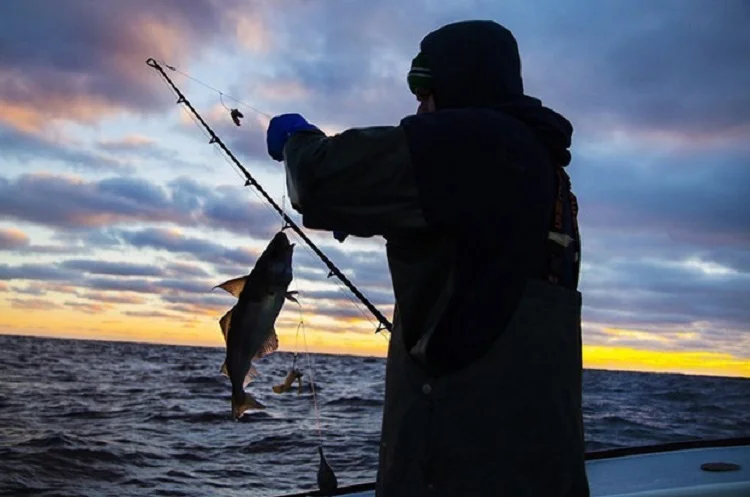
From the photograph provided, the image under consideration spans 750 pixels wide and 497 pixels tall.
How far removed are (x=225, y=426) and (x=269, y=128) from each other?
14794 mm

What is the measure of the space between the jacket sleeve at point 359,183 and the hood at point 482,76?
43cm

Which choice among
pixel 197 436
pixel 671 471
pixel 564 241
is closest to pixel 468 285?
pixel 564 241

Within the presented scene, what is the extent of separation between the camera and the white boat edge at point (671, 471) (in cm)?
483

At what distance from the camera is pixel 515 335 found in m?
→ 2.44

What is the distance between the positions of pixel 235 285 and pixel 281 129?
2039 mm

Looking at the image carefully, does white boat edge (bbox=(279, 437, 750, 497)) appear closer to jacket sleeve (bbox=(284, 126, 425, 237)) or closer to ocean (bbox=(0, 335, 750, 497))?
ocean (bbox=(0, 335, 750, 497))

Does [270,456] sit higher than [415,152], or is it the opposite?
[415,152]

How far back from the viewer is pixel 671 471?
5500 millimetres

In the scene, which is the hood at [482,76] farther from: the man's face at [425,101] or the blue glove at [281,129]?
the blue glove at [281,129]

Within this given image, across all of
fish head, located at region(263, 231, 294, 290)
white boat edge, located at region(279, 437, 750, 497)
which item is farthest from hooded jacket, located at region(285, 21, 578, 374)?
white boat edge, located at region(279, 437, 750, 497)

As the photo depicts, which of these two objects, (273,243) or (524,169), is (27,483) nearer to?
(273,243)

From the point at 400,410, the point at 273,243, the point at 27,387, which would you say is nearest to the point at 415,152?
the point at 400,410

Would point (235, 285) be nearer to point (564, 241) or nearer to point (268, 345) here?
point (268, 345)

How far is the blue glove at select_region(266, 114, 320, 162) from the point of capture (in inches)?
108
